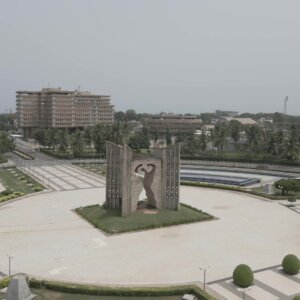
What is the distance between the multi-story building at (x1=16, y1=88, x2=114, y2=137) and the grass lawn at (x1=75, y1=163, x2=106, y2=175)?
8317cm

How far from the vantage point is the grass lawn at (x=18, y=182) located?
188ft

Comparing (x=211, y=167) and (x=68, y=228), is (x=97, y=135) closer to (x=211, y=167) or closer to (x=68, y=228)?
(x=211, y=167)

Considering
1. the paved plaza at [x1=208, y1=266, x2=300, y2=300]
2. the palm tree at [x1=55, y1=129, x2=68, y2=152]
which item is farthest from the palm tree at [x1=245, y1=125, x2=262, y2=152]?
the paved plaza at [x1=208, y1=266, x2=300, y2=300]

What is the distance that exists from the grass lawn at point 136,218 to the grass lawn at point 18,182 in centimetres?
1665

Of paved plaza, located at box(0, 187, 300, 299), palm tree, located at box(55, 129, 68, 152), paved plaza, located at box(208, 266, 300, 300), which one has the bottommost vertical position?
paved plaza, located at box(208, 266, 300, 300)

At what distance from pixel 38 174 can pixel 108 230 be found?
131 ft

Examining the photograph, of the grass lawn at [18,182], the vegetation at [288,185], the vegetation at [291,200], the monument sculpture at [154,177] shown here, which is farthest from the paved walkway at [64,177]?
the vegetation at [291,200]

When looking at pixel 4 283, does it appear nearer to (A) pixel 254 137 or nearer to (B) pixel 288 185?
(B) pixel 288 185

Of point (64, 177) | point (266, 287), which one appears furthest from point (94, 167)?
point (266, 287)

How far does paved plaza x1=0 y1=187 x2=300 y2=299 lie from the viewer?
27359mm

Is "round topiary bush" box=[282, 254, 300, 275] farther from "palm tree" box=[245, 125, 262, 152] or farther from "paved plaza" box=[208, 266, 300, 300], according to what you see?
"palm tree" box=[245, 125, 262, 152]

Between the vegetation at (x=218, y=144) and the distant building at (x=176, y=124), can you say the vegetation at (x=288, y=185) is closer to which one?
the vegetation at (x=218, y=144)

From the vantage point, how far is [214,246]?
1289 inches

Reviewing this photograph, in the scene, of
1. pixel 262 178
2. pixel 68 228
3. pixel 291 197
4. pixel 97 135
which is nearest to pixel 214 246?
pixel 68 228
